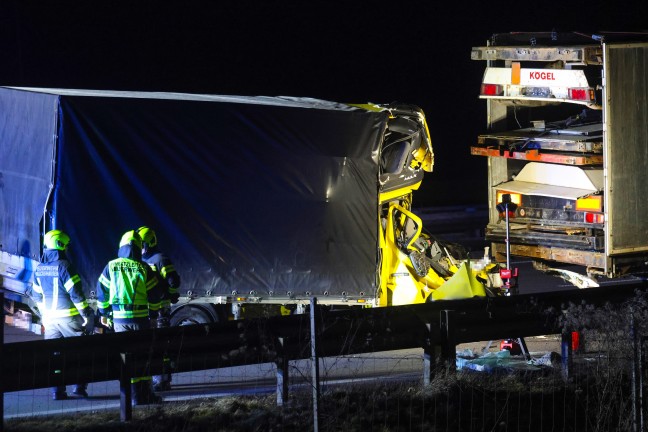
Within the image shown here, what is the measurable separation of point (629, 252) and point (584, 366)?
138 inches

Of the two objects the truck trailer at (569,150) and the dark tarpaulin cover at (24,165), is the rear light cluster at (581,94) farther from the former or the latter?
the dark tarpaulin cover at (24,165)

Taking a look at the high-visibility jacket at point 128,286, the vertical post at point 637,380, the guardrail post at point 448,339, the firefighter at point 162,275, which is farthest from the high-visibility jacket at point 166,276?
the vertical post at point 637,380

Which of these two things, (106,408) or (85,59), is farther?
(85,59)

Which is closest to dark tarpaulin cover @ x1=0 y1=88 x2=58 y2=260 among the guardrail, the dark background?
the guardrail

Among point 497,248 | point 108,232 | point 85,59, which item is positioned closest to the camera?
point 108,232

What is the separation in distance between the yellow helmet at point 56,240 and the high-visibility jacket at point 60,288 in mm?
42

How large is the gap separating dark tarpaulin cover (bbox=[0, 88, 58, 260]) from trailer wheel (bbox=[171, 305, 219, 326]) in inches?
57.3

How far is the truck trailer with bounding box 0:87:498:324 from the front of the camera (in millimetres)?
12117

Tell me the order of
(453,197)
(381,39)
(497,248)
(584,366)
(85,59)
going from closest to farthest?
(584,366) < (497,248) < (453,197) < (85,59) < (381,39)

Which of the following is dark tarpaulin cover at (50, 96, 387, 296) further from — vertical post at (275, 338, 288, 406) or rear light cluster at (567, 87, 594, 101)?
vertical post at (275, 338, 288, 406)

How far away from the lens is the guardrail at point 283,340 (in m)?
9.09

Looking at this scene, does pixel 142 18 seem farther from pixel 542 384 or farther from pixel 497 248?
pixel 542 384

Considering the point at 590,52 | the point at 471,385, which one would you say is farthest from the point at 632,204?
the point at 471,385

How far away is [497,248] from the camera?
49.6 feet
